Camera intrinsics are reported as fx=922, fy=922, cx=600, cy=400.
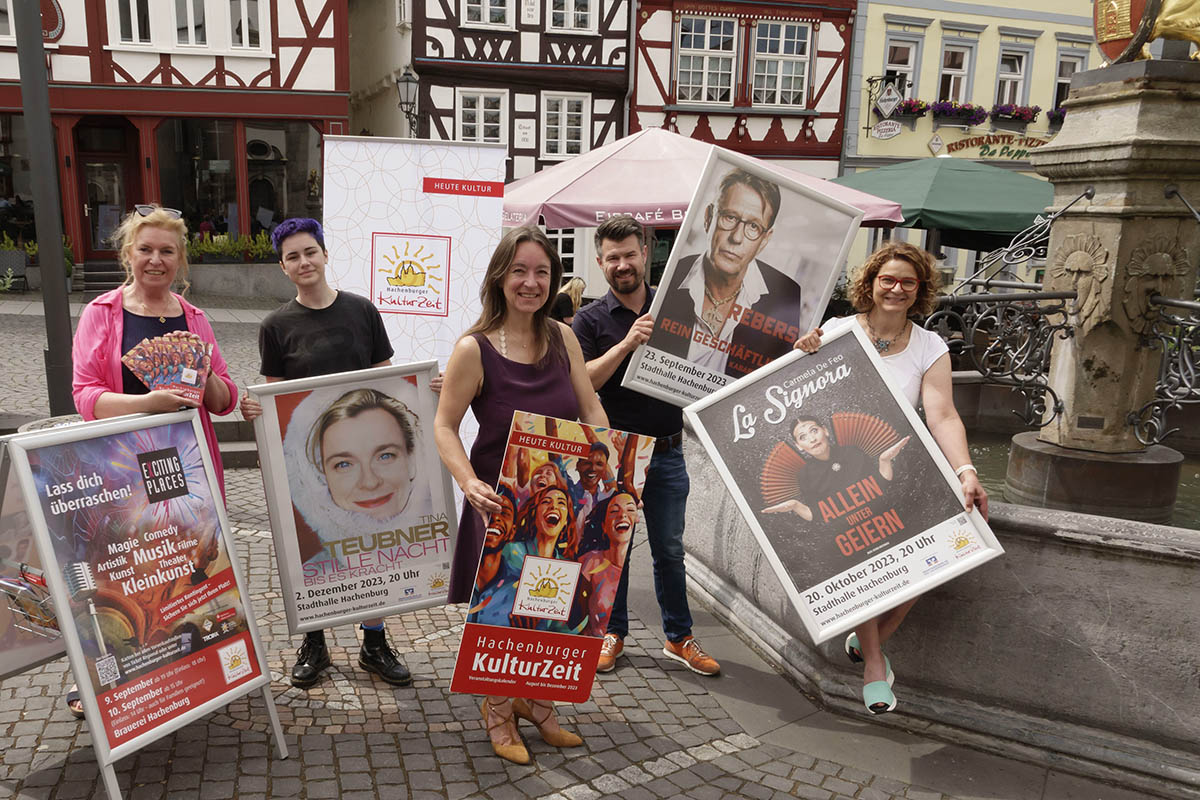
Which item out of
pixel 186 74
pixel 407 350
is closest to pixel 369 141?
pixel 407 350

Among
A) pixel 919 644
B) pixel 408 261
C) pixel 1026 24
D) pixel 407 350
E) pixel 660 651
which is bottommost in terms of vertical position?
pixel 660 651

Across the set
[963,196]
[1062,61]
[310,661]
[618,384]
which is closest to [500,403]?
[618,384]

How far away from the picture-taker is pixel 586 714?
3684mm

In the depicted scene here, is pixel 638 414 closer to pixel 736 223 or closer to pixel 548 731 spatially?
pixel 736 223

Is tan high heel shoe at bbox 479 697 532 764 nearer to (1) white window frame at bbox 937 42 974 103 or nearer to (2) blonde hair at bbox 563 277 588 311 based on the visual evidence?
(2) blonde hair at bbox 563 277 588 311

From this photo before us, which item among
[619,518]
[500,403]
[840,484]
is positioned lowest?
[619,518]

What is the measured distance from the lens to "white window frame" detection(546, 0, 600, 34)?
793 inches

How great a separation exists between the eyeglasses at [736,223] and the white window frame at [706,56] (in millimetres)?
18929

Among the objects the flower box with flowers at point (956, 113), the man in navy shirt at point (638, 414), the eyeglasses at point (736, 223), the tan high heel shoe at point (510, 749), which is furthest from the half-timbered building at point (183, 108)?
the tan high heel shoe at point (510, 749)

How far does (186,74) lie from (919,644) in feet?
62.7

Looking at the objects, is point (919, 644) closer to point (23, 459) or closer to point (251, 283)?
point (23, 459)

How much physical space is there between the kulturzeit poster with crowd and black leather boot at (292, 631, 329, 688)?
545mm

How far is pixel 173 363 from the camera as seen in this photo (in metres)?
3.06

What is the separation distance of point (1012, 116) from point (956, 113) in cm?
166
